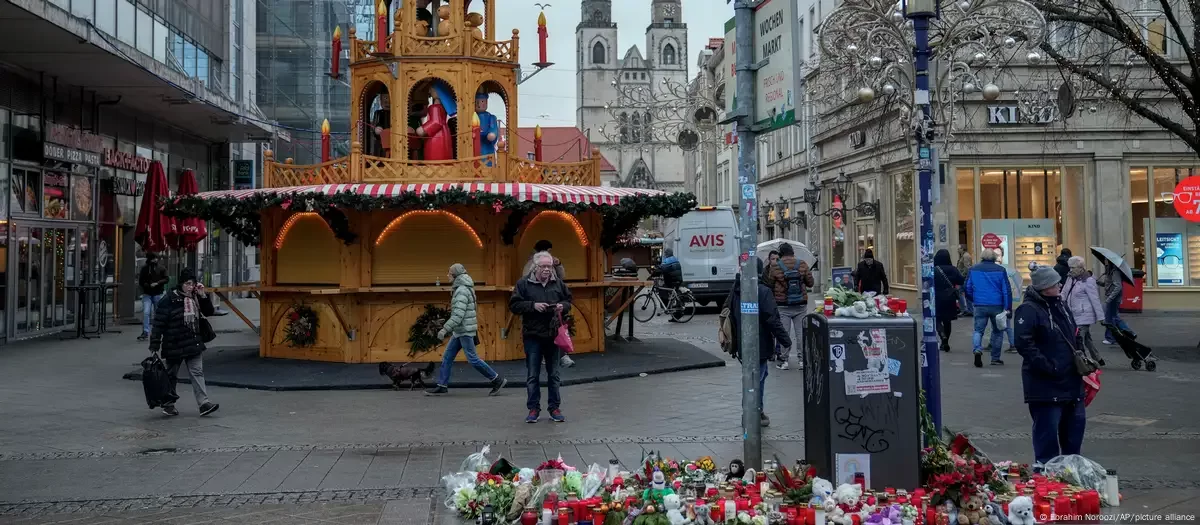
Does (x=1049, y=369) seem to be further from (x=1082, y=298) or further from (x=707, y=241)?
(x=707, y=241)

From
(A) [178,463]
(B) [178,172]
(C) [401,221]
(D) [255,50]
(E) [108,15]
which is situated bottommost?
(A) [178,463]

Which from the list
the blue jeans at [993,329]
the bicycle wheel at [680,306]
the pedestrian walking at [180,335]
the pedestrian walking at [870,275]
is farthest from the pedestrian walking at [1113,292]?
the pedestrian walking at [180,335]

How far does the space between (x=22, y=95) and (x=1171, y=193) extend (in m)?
27.2

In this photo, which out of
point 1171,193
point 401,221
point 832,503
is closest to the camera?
point 832,503

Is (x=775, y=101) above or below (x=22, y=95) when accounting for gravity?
below

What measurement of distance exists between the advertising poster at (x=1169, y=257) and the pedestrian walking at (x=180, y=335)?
81.7ft

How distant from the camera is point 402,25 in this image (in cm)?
1591

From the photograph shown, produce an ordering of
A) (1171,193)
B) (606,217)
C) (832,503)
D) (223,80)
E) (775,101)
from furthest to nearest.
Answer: (223,80)
(1171,193)
(606,217)
(775,101)
(832,503)

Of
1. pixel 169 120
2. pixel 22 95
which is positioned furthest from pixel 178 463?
pixel 169 120

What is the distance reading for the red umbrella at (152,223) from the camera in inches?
890

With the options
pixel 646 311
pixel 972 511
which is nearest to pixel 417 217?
pixel 972 511

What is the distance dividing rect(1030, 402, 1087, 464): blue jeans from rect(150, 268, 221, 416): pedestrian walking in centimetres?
821

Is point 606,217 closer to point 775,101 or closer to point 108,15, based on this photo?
point 775,101

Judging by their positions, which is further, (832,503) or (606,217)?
(606,217)
